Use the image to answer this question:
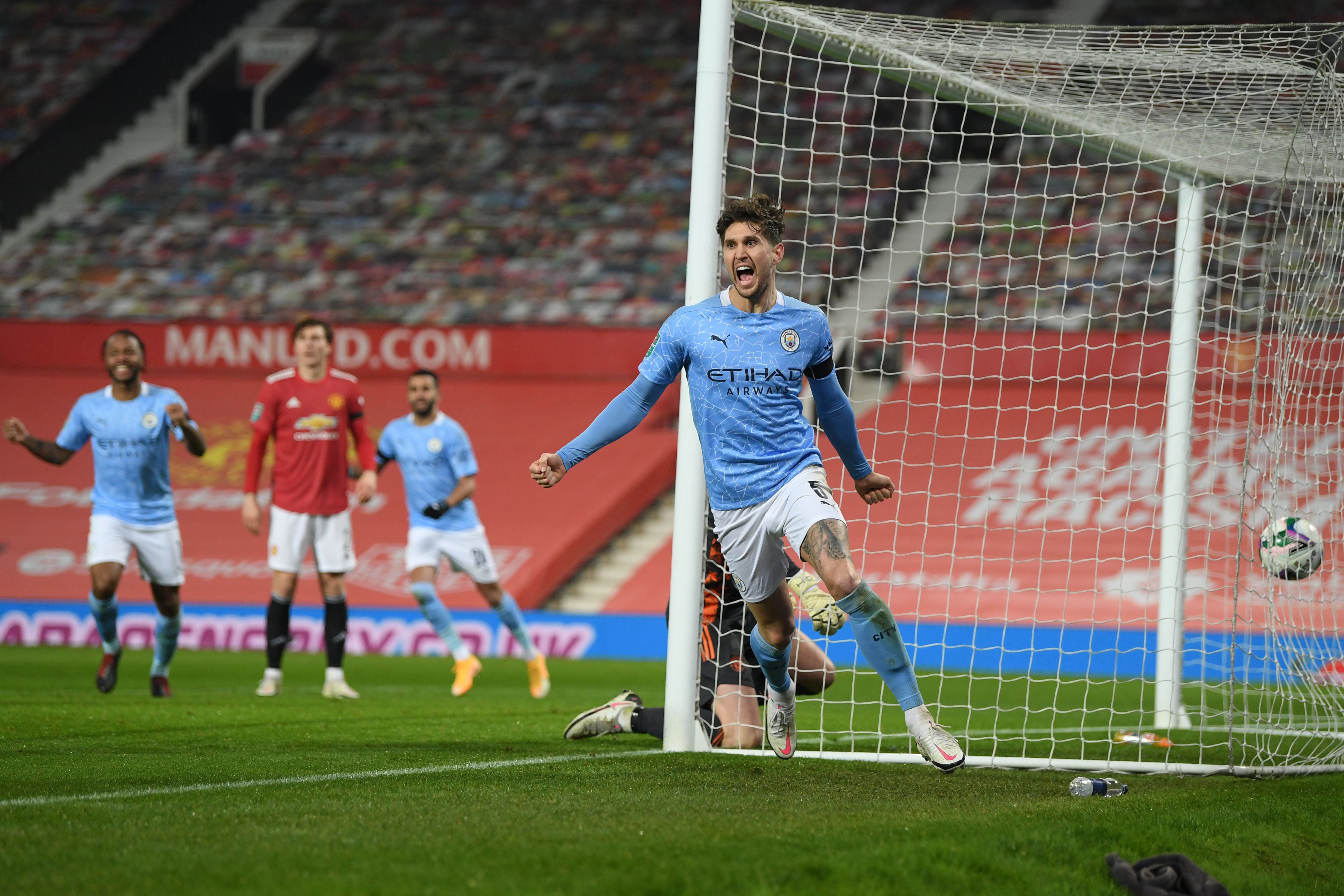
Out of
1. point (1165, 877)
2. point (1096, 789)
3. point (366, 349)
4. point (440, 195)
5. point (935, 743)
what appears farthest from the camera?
point (440, 195)

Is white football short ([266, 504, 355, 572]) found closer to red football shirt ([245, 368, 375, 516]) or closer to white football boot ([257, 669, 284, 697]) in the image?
red football shirt ([245, 368, 375, 516])

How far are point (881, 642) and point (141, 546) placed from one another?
542 centimetres

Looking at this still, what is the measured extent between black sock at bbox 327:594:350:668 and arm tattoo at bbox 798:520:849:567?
193 inches

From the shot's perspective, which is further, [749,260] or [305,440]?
[305,440]

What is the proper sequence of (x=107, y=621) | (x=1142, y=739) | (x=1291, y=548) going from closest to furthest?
1. (x=1291, y=548)
2. (x=1142, y=739)
3. (x=107, y=621)

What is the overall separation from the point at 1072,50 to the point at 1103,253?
11.8 metres

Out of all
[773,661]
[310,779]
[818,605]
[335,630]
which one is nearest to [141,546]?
[335,630]

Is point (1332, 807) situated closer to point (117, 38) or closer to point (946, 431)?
point (946, 431)

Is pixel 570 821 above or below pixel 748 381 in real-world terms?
below

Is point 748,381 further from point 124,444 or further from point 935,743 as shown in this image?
point 124,444

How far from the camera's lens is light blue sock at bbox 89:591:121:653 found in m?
8.43

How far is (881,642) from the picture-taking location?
4820mm

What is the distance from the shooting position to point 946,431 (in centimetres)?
1614

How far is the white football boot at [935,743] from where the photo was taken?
15.0 ft
